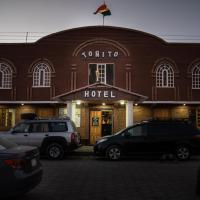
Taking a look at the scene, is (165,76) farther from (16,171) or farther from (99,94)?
(16,171)

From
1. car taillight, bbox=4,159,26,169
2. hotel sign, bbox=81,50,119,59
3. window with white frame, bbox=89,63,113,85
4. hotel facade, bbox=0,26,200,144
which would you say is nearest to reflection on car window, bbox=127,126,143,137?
car taillight, bbox=4,159,26,169

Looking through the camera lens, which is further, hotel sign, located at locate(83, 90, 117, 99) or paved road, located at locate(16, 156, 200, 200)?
hotel sign, located at locate(83, 90, 117, 99)

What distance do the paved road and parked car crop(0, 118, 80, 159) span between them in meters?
2.39

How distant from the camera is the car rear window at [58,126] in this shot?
58.1ft

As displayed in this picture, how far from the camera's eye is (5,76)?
28.9 m

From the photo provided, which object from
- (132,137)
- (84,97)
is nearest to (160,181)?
(132,137)

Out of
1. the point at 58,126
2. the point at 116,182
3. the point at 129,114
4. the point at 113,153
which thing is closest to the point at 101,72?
the point at 129,114

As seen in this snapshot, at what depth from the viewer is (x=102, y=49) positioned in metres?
28.5

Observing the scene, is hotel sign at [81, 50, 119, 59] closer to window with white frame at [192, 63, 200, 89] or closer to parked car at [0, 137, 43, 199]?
window with white frame at [192, 63, 200, 89]

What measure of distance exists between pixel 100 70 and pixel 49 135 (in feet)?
38.6

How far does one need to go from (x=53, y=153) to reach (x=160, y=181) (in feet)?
24.6

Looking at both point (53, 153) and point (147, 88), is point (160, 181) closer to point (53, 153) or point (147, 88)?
point (53, 153)

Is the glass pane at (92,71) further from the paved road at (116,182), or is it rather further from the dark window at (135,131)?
the paved road at (116,182)

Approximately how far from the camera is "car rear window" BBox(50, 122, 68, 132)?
17.7 meters
